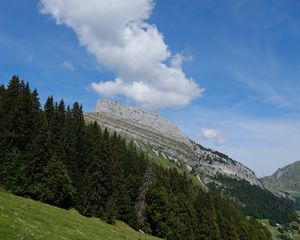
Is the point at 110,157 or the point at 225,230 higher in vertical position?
the point at 110,157

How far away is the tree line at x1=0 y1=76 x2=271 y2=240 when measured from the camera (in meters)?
69.9

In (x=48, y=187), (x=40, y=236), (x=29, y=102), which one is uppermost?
(x=29, y=102)

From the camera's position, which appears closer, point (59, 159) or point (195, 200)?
point (59, 159)

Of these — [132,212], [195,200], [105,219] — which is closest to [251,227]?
[195,200]

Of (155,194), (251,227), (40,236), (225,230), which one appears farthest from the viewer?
(251,227)

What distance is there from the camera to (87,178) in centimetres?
8350

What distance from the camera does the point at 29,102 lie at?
83.1 m

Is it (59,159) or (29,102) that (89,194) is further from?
(29,102)

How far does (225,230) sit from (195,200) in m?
14.0

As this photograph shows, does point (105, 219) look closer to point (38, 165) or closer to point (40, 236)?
point (38, 165)

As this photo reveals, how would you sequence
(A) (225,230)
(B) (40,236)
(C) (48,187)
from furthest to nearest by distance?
(A) (225,230)
(C) (48,187)
(B) (40,236)

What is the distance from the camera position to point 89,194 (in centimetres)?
8069

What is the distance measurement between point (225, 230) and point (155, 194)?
31.6 m

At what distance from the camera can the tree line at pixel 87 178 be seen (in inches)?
2753
